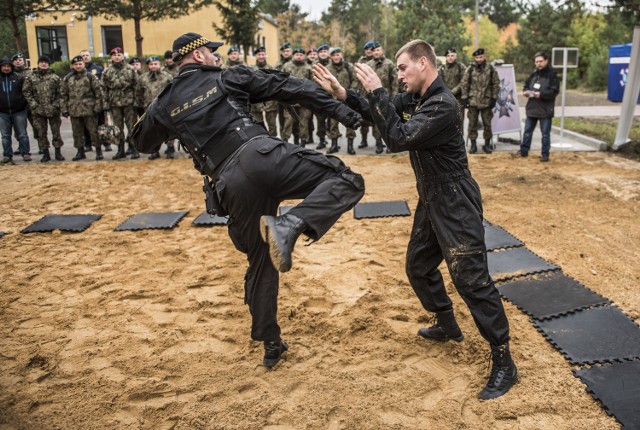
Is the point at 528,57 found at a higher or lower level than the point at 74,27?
lower

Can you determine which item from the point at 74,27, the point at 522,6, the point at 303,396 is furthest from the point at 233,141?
the point at 522,6

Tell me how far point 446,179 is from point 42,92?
35.6 feet

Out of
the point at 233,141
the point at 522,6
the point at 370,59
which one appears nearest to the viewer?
the point at 233,141

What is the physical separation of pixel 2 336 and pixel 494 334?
11.9ft

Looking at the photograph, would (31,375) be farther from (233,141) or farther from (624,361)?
(624,361)

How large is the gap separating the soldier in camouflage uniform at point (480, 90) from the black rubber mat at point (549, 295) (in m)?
6.95

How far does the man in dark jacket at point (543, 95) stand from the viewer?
10.3 metres

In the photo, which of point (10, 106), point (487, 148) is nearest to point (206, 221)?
point (487, 148)

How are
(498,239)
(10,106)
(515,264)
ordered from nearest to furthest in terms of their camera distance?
(515,264) < (498,239) < (10,106)

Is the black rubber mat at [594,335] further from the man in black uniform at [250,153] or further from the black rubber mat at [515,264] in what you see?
the man in black uniform at [250,153]

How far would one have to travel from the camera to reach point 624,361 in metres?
3.60

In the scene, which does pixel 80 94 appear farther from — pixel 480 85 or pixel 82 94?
pixel 480 85

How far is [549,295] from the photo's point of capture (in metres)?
4.62

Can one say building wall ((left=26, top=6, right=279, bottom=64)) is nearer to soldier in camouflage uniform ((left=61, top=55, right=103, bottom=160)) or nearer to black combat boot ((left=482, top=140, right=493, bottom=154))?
soldier in camouflage uniform ((left=61, top=55, right=103, bottom=160))
